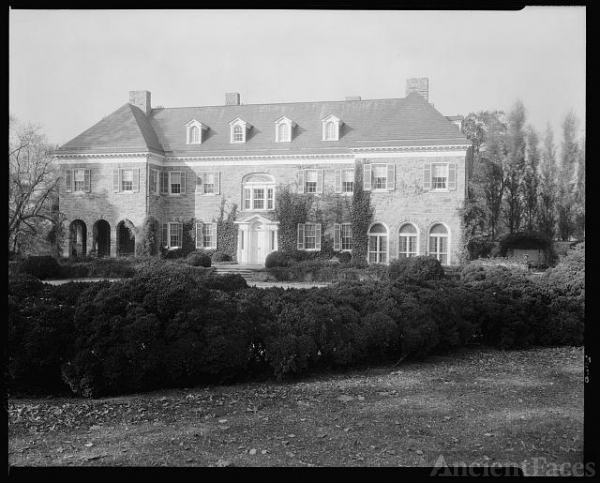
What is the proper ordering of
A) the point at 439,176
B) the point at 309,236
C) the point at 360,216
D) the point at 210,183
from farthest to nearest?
the point at 210,183, the point at 309,236, the point at 360,216, the point at 439,176

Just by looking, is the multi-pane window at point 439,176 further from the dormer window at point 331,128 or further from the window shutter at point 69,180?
the window shutter at point 69,180

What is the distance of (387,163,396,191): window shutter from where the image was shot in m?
24.5

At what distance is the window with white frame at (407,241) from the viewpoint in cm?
2384

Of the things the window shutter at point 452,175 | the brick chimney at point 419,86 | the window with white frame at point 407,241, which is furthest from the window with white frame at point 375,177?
the brick chimney at point 419,86

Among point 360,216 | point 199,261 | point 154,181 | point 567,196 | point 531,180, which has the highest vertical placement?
point 531,180

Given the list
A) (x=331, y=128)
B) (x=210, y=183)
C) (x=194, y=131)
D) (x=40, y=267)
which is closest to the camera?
(x=40, y=267)

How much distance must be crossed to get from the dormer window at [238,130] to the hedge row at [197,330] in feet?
69.7

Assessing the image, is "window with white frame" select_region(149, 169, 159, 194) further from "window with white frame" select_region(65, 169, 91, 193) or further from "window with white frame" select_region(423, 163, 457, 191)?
"window with white frame" select_region(423, 163, 457, 191)

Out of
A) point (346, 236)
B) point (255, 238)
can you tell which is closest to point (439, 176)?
point (346, 236)

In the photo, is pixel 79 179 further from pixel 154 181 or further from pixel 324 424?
pixel 324 424

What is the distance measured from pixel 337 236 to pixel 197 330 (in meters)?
20.7

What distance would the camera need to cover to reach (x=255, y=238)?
90.7 ft

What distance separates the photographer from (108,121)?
28.3 metres
